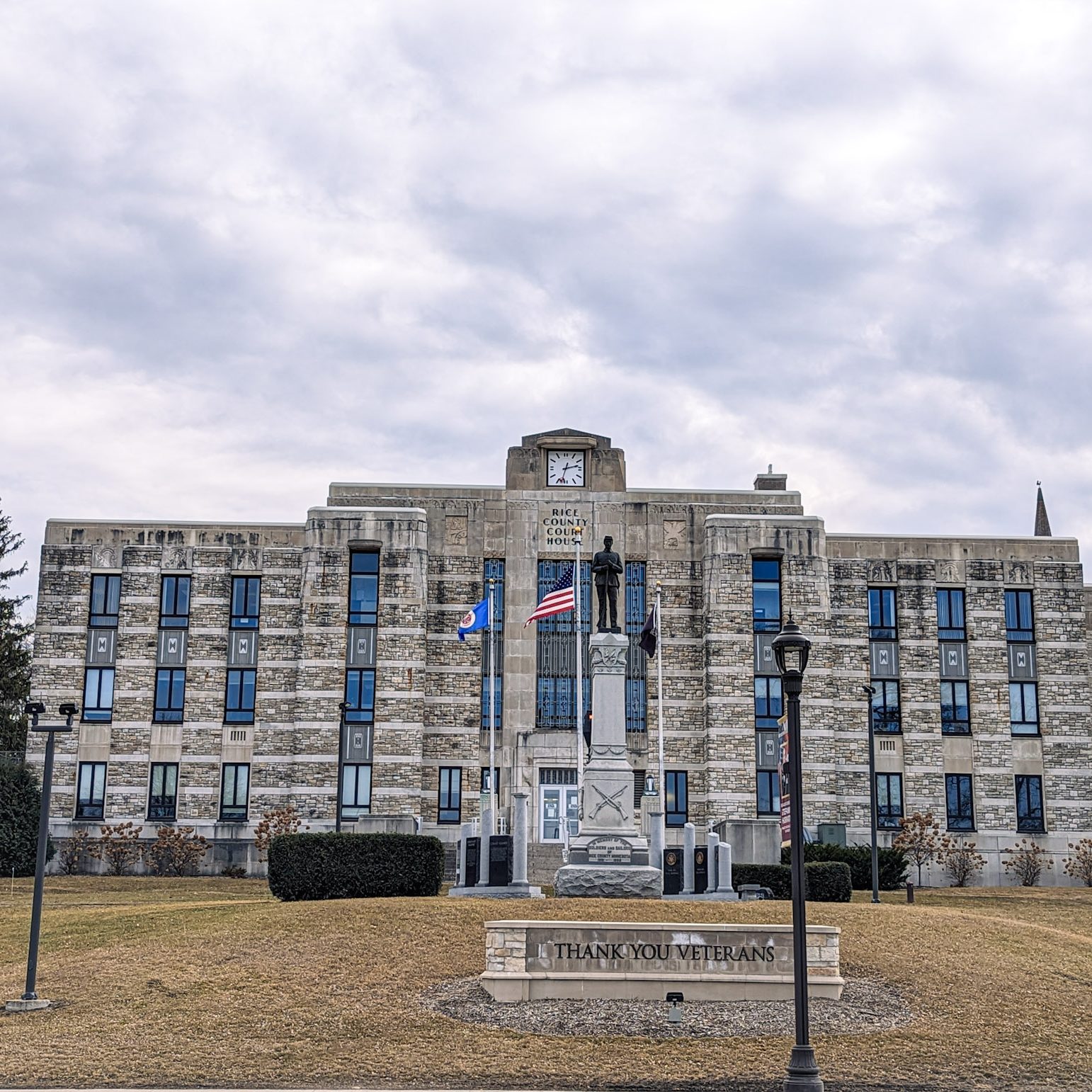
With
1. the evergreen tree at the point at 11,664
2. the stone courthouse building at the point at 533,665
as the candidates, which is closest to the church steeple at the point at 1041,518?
the stone courthouse building at the point at 533,665

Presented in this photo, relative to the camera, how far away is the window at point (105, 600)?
5138cm

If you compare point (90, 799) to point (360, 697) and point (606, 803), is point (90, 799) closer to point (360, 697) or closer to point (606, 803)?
point (360, 697)

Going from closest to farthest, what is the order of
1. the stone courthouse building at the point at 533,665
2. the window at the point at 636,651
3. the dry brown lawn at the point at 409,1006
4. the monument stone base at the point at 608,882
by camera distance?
1. the dry brown lawn at the point at 409,1006
2. the monument stone base at the point at 608,882
3. the stone courthouse building at the point at 533,665
4. the window at the point at 636,651

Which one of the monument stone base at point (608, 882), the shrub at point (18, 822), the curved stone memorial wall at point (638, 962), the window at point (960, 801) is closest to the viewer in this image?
the curved stone memorial wall at point (638, 962)

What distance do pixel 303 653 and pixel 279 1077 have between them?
1337 inches

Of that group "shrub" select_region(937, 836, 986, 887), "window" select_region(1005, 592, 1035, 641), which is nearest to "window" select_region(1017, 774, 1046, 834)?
"shrub" select_region(937, 836, 986, 887)

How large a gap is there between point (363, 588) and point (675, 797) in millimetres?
12685

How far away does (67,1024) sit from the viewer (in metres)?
19.1

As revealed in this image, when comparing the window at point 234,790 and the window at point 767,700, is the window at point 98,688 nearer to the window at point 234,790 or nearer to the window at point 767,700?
the window at point 234,790

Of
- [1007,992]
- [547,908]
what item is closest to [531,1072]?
[1007,992]

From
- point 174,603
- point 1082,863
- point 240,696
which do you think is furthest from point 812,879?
point 174,603

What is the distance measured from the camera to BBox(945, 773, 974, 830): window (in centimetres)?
5081

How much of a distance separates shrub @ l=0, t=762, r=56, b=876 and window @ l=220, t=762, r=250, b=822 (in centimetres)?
554

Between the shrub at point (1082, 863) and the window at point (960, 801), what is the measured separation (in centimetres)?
330
